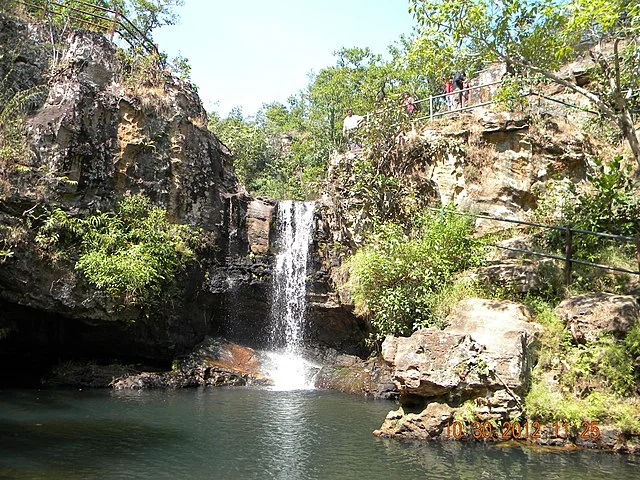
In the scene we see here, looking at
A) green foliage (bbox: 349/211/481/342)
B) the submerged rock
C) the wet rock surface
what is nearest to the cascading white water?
the submerged rock

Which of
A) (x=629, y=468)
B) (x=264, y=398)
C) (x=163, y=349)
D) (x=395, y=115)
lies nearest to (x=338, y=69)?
(x=395, y=115)

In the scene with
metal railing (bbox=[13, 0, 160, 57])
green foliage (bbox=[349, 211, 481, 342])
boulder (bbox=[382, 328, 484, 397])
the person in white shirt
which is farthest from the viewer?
the person in white shirt

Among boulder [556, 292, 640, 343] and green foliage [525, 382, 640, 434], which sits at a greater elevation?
boulder [556, 292, 640, 343]

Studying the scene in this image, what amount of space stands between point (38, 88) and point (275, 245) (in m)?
8.10

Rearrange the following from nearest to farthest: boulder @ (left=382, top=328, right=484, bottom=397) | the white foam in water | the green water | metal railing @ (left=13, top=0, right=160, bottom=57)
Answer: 1. the green water
2. boulder @ (left=382, top=328, right=484, bottom=397)
3. the white foam in water
4. metal railing @ (left=13, top=0, right=160, bottom=57)

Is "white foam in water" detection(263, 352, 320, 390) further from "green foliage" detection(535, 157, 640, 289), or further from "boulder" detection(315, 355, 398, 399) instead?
"green foliage" detection(535, 157, 640, 289)

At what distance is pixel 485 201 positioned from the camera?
1627 centimetres

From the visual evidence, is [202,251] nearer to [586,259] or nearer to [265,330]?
[265,330]

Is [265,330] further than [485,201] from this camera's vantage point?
Yes

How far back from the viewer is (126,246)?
15.3 m

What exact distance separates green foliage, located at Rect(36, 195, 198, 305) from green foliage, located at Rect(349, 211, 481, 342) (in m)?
5.10

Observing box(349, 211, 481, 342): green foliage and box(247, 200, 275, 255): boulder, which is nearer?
box(349, 211, 481, 342): green foliage
